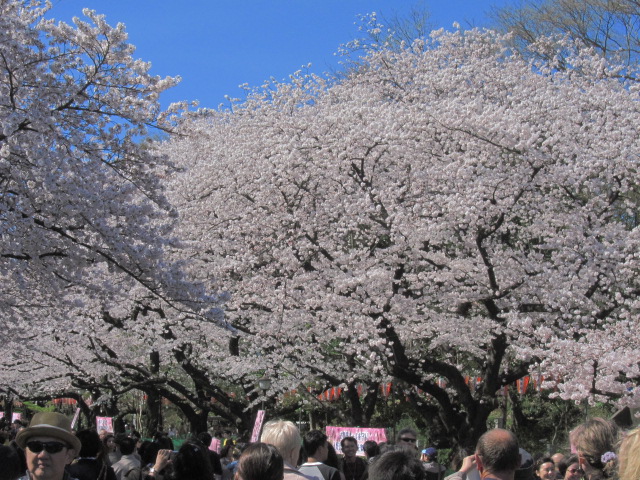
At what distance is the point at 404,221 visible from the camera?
39.8ft

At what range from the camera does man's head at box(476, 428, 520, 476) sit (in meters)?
3.69

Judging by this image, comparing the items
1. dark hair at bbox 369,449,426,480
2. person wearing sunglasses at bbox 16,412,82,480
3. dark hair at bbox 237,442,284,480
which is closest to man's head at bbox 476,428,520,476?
dark hair at bbox 369,449,426,480

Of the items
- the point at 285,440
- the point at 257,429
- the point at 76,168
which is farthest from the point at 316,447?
the point at 257,429

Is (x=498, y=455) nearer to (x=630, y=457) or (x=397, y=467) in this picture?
(x=397, y=467)

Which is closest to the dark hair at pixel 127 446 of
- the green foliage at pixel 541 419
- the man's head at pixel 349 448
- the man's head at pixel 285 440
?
the man's head at pixel 349 448

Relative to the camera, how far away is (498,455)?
3.69 m

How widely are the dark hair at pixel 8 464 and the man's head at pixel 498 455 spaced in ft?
7.03

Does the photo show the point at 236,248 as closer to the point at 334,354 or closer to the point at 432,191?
the point at 334,354

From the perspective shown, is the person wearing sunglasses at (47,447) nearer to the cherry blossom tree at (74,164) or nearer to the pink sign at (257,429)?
the cherry blossom tree at (74,164)

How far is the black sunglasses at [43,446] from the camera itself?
3.64 metres

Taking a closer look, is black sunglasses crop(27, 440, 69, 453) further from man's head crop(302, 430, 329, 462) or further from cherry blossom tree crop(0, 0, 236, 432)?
cherry blossom tree crop(0, 0, 236, 432)

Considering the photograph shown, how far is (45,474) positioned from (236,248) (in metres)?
11.8

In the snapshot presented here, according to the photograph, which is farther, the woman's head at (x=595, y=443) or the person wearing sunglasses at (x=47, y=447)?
the woman's head at (x=595, y=443)

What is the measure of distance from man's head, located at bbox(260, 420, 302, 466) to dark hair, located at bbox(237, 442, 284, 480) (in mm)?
571
